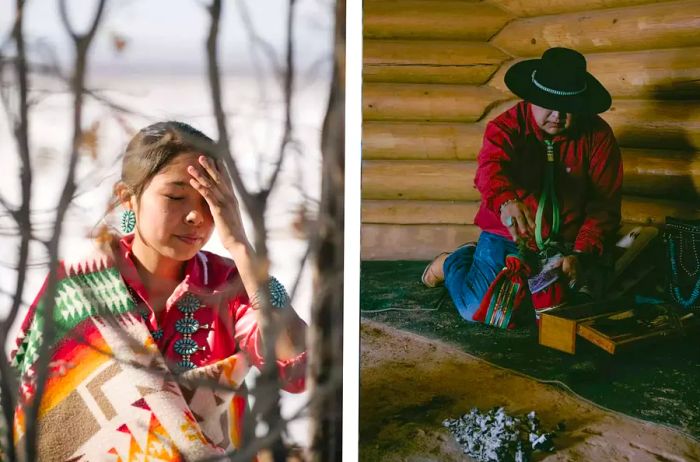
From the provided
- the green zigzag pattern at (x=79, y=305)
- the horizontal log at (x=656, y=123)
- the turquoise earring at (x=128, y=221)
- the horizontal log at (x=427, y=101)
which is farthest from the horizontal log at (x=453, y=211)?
the green zigzag pattern at (x=79, y=305)

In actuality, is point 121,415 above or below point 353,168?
below

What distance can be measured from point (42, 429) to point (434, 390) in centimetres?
175

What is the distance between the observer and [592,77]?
11.1 feet

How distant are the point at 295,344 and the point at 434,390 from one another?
0.66m

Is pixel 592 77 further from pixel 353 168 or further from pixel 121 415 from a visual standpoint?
pixel 121 415

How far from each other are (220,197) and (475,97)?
125 centimetres

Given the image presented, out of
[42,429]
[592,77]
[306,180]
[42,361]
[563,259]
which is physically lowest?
[42,429]

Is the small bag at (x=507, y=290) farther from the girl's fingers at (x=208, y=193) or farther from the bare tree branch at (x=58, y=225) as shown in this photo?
the bare tree branch at (x=58, y=225)

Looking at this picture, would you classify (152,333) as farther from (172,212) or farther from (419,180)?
(419,180)

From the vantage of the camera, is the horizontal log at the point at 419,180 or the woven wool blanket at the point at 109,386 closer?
the woven wool blanket at the point at 109,386

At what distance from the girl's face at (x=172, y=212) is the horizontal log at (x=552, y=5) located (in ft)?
→ 5.20

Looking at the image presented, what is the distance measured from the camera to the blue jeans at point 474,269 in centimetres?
339

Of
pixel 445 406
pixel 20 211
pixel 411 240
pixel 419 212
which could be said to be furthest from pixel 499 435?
pixel 20 211

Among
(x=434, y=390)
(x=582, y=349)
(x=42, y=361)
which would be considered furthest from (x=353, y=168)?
(x=42, y=361)
